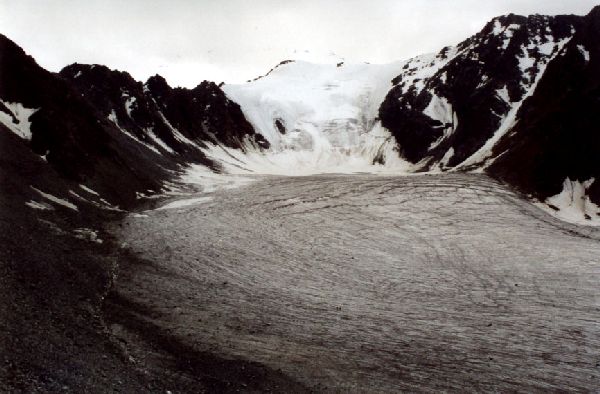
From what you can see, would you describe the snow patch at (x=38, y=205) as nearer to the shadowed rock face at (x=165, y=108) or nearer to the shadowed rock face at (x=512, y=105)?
the shadowed rock face at (x=512, y=105)

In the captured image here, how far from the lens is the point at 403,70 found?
104 meters

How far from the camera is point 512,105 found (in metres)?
62.7

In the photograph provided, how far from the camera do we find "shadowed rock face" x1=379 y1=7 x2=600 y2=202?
1618 inches

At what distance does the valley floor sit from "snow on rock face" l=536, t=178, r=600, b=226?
1360 millimetres

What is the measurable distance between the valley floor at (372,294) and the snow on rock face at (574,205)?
1360mm

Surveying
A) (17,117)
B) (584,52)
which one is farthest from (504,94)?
(17,117)

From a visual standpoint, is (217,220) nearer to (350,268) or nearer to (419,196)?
(350,268)

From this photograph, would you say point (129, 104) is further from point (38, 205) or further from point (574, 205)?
point (574, 205)

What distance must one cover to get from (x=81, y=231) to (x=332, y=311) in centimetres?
1147

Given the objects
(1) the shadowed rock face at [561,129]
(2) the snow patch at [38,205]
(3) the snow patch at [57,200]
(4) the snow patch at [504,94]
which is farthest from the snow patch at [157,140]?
(4) the snow patch at [504,94]

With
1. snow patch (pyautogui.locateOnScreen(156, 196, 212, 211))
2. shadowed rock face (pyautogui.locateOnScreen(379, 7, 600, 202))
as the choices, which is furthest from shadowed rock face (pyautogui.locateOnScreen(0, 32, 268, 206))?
shadowed rock face (pyautogui.locateOnScreen(379, 7, 600, 202))

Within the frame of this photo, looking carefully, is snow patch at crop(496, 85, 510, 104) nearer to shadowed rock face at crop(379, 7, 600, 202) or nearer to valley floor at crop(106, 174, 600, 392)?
shadowed rock face at crop(379, 7, 600, 202)

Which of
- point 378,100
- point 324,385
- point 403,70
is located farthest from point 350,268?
point 403,70

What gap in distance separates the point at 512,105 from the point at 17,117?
54.4 metres
